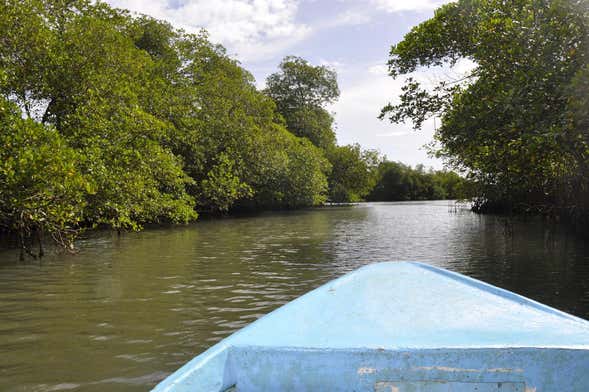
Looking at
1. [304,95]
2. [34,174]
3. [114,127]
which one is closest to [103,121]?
[114,127]

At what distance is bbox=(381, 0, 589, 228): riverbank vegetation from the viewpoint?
8656mm

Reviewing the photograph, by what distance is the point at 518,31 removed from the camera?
9945 millimetres

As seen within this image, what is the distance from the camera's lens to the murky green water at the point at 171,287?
443 centimetres

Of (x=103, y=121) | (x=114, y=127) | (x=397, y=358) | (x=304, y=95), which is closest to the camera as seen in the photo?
(x=397, y=358)

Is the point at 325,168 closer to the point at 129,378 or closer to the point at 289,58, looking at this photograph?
the point at 289,58

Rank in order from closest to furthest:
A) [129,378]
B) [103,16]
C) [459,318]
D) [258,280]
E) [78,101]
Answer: [459,318] < [129,378] < [258,280] < [78,101] < [103,16]

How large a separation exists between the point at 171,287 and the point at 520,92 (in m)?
7.75

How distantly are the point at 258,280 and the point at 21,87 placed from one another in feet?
35.8

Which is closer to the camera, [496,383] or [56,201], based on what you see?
[496,383]

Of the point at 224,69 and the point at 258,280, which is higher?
the point at 224,69

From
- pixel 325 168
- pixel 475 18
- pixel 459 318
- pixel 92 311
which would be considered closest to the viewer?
pixel 459 318

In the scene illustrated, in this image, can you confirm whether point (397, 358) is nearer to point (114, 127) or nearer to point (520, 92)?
point (520, 92)

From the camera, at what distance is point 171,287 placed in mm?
7871

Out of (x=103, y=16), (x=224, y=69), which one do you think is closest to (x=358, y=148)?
(x=224, y=69)
